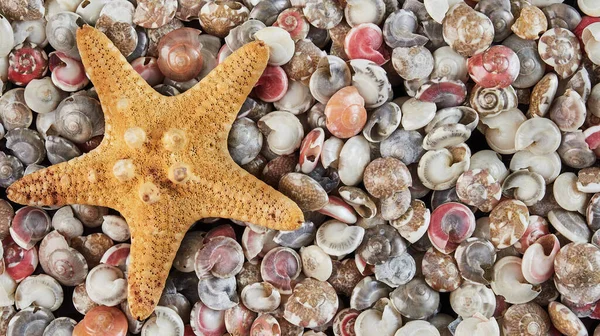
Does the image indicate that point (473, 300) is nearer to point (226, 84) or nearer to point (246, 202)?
point (246, 202)

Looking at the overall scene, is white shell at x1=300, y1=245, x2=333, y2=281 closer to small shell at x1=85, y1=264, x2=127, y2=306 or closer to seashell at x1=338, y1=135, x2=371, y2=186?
seashell at x1=338, y1=135, x2=371, y2=186

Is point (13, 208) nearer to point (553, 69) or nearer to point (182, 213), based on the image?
point (182, 213)

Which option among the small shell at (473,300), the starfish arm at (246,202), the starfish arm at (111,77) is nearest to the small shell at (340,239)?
the starfish arm at (246,202)

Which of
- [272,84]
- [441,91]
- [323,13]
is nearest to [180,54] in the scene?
[272,84]

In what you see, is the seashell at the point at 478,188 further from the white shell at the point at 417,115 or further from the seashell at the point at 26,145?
the seashell at the point at 26,145

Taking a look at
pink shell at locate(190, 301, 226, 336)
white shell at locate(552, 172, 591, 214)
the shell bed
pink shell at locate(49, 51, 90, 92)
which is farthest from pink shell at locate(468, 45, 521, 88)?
pink shell at locate(49, 51, 90, 92)

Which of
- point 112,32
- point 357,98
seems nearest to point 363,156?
point 357,98

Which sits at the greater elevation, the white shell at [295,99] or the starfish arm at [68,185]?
the white shell at [295,99]
